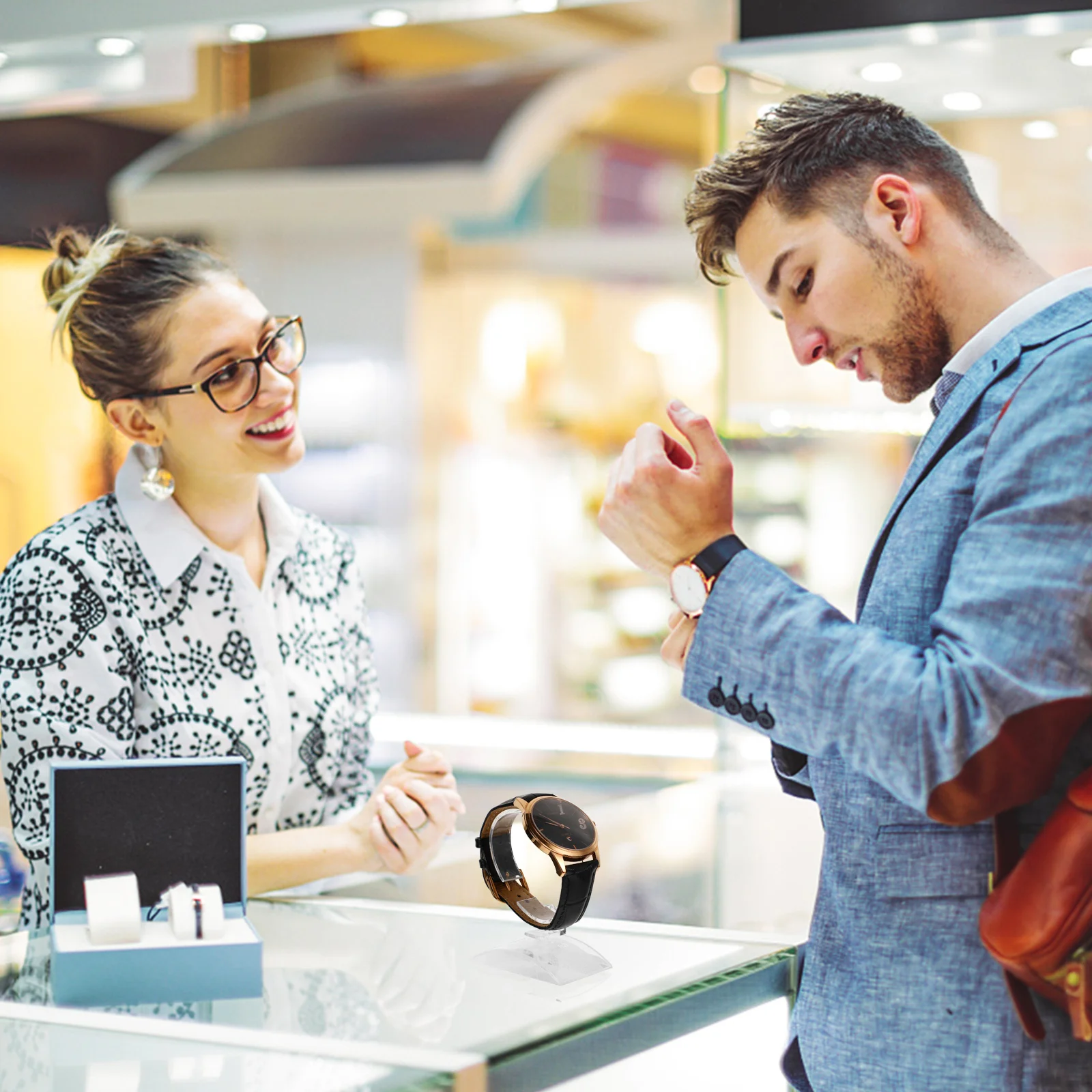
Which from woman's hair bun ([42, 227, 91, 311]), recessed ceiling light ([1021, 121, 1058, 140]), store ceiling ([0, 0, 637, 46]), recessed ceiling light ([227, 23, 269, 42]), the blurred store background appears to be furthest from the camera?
the blurred store background

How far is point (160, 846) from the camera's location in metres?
1.54

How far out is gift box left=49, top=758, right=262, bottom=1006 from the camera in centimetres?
138

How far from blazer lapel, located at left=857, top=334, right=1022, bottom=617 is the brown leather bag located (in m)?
0.28

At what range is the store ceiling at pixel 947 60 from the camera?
2.35 m

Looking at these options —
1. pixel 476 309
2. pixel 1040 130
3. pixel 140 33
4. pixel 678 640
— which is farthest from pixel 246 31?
pixel 476 309

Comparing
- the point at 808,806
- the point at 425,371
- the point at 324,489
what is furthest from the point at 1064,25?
the point at 425,371

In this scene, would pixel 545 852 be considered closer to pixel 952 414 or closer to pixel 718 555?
pixel 718 555

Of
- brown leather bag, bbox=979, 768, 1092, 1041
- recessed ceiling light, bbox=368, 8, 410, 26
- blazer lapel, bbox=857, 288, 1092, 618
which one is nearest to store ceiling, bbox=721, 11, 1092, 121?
recessed ceiling light, bbox=368, 8, 410, 26

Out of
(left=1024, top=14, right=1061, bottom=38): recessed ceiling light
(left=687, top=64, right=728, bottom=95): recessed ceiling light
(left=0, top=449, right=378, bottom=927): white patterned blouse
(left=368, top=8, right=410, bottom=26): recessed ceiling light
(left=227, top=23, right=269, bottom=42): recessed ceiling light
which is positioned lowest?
(left=0, top=449, right=378, bottom=927): white patterned blouse

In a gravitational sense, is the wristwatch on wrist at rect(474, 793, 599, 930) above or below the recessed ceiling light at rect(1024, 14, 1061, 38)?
below

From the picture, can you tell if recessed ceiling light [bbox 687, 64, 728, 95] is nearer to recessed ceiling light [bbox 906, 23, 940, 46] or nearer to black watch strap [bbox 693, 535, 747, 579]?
recessed ceiling light [bbox 906, 23, 940, 46]

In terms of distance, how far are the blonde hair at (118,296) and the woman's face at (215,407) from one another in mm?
25

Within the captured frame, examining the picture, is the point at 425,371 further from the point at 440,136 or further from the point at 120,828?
the point at 120,828

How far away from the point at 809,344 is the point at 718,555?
0.90 ft
